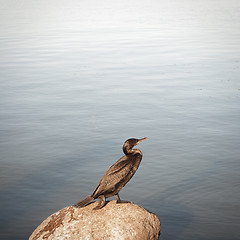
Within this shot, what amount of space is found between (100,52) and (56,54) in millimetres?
2293

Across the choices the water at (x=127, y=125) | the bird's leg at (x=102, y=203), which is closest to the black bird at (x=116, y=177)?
the bird's leg at (x=102, y=203)

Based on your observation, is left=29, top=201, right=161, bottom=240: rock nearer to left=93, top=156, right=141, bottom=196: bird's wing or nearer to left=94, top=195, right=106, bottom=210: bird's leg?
left=94, top=195, right=106, bottom=210: bird's leg

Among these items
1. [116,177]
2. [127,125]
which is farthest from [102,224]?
[127,125]

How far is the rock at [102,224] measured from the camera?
24.6 ft

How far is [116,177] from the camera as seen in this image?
7.78m

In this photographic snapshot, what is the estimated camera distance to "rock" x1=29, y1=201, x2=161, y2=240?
24.6 ft

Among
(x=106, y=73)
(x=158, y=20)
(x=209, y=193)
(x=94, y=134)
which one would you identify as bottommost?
(x=209, y=193)

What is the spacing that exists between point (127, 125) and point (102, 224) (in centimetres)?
759

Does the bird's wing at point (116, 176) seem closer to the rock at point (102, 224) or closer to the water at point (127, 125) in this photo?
the rock at point (102, 224)

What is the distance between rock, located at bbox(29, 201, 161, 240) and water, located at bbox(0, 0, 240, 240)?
5.38 feet

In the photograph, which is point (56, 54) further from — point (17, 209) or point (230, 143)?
point (17, 209)

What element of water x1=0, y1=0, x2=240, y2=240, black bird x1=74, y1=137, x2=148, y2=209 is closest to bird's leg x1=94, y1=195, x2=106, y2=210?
black bird x1=74, y1=137, x2=148, y2=209

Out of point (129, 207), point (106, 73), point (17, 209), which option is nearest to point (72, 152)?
point (17, 209)

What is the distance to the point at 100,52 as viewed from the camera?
26828 mm
